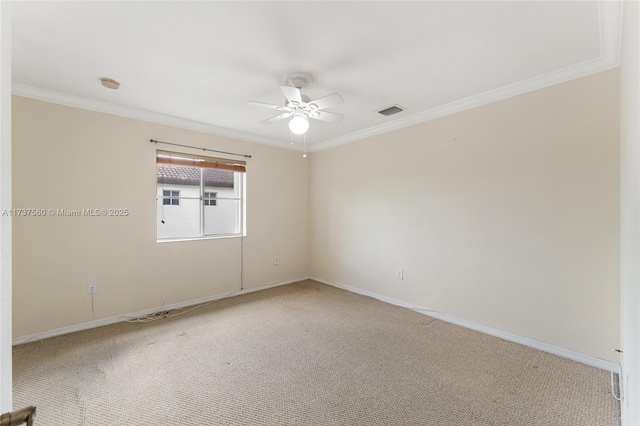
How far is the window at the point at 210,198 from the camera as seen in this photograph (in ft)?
12.3

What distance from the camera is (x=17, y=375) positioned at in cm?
199

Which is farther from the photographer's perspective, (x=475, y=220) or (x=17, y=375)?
(x=475, y=220)

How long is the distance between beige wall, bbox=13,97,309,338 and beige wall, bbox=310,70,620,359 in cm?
231

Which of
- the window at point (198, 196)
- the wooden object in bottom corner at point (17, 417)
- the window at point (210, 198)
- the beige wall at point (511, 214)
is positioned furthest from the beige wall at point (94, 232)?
the wooden object in bottom corner at point (17, 417)

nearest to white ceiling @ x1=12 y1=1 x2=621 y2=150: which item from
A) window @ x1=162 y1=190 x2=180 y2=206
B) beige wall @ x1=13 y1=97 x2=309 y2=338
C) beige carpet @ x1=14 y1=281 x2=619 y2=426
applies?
beige wall @ x1=13 y1=97 x2=309 y2=338

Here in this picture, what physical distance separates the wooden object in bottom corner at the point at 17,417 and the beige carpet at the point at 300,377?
4.24 ft

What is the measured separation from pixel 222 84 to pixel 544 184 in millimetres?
3091

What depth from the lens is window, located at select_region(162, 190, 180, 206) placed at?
133 inches

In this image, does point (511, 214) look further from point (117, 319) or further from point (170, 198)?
point (117, 319)

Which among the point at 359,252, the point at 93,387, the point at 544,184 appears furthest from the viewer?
the point at 359,252

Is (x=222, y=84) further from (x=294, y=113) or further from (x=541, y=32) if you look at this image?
(x=541, y=32)

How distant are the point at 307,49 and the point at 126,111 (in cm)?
237

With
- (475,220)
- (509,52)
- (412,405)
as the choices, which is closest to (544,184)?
(475,220)

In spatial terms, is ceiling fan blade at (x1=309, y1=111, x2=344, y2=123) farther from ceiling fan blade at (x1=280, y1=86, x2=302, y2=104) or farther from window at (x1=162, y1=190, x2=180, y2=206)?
window at (x1=162, y1=190, x2=180, y2=206)
